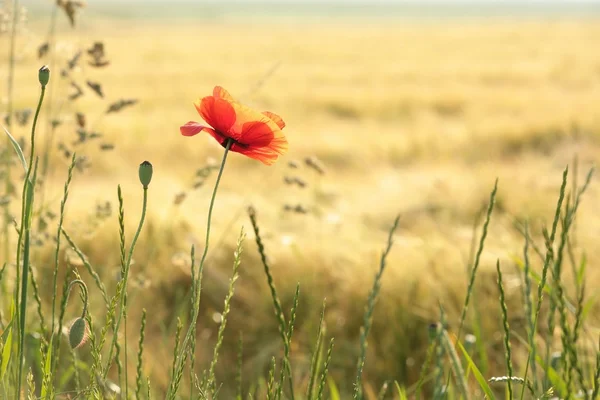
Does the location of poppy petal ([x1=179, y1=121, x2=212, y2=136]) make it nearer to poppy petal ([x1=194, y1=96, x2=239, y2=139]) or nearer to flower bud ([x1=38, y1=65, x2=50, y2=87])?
poppy petal ([x1=194, y1=96, x2=239, y2=139])

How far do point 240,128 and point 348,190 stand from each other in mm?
3834

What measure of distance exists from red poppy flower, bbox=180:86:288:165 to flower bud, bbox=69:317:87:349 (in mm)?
202

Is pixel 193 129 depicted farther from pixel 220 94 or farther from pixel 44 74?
pixel 44 74

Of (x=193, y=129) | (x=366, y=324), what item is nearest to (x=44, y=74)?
(x=193, y=129)

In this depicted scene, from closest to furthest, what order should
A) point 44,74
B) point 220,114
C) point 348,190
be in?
point 44,74 < point 220,114 < point 348,190

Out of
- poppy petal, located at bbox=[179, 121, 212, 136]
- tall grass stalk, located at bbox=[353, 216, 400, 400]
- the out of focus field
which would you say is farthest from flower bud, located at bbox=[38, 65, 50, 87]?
the out of focus field

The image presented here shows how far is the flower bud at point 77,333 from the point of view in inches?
26.5

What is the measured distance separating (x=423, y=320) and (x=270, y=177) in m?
2.76

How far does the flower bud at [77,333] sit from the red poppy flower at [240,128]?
20cm

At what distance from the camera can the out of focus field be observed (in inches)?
84.4

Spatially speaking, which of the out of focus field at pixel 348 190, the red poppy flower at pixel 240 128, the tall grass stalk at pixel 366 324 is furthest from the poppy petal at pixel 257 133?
the out of focus field at pixel 348 190

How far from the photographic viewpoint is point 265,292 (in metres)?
2.31

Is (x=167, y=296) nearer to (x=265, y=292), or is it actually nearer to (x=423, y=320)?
(x=265, y=292)

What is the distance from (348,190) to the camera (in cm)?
455
